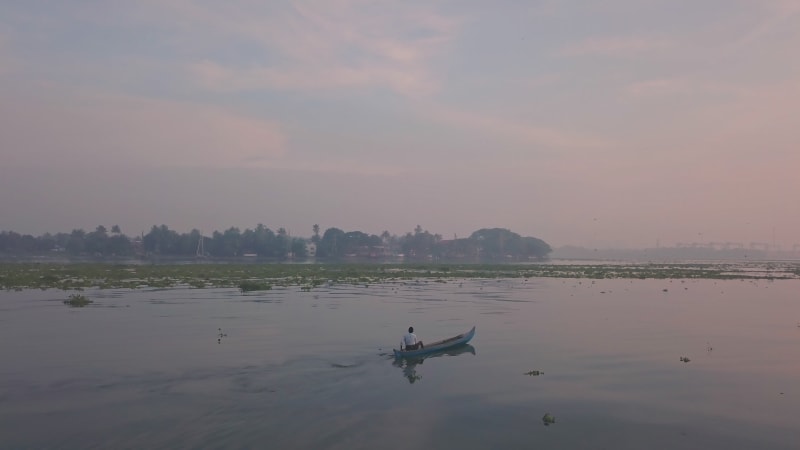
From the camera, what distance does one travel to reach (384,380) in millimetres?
22578

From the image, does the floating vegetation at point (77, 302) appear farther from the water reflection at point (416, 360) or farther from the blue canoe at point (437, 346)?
the water reflection at point (416, 360)

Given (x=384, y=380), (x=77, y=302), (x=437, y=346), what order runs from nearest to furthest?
(x=384, y=380), (x=437, y=346), (x=77, y=302)

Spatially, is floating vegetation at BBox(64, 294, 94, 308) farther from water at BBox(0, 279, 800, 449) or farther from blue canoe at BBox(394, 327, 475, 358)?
blue canoe at BBox(394, 327, 475, 358)

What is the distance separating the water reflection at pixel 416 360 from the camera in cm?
2352

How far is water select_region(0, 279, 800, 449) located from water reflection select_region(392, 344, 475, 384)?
15 cm

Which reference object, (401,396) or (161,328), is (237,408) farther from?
(161,328)

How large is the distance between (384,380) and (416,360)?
4005 millimetres

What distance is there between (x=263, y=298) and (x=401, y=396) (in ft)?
114

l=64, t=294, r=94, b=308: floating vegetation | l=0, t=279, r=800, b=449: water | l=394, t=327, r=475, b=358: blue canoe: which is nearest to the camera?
l=0, t=279, r=800, b=449: water

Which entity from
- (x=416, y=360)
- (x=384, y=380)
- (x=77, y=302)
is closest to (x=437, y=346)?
(x=416, y=360)

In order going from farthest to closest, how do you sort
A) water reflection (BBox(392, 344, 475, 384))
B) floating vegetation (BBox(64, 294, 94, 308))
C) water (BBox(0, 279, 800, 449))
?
floating vegetation (BBox(64, 294, 94, 308))
water reflection (BBox(392, 344, 475, 384))
water (BBox(0, 279, 800, 449))

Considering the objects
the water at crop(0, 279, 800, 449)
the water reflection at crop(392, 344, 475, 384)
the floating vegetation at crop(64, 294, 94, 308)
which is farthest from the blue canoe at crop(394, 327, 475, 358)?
the floating vegetation at crop(64, 294, 94, 308)

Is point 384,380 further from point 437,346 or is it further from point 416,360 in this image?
point 437,346

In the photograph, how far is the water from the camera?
1609 cm
